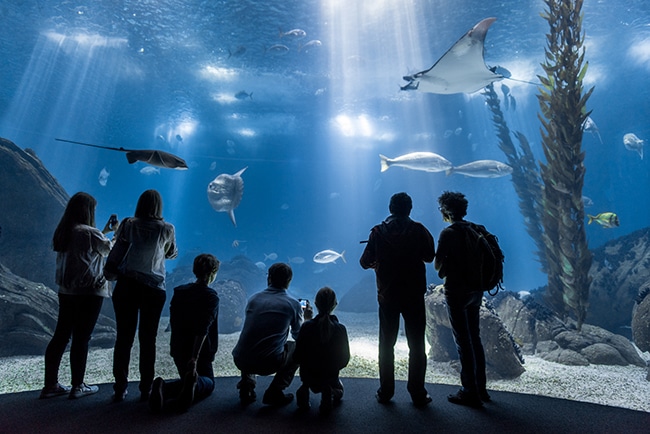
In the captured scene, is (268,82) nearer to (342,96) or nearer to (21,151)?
(342,96)

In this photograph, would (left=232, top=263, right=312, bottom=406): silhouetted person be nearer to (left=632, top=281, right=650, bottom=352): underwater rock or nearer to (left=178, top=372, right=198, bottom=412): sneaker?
(left=178, top=372, right=198, bottom=412): sneaker

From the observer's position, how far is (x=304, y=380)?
260 cm

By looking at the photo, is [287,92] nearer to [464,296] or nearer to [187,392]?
[464,296]

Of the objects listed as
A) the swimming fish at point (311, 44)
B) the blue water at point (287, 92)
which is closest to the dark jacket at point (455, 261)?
the swimming fish at point (311, 44)

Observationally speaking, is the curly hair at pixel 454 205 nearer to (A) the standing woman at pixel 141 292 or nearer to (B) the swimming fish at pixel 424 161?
(A) the standing woman at pixel 141 292

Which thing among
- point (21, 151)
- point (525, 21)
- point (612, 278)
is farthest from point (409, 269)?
point (525, 21)

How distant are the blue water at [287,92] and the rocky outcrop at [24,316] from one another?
36.4 ft

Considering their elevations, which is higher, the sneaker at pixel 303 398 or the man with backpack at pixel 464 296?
the man with backpack at pixel 464 296

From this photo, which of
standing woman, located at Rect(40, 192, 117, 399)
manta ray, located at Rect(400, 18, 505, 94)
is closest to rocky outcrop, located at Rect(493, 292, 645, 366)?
manta ray, located at Rect(400, 18, 505, 94)

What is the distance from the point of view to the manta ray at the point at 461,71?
5594 millimetres

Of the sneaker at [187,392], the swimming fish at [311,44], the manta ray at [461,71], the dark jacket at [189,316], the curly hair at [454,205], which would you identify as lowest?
the sneaker at [187,392]

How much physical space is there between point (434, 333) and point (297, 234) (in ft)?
105

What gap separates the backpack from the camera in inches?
108

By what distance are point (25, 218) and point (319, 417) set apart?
32.3 ft
